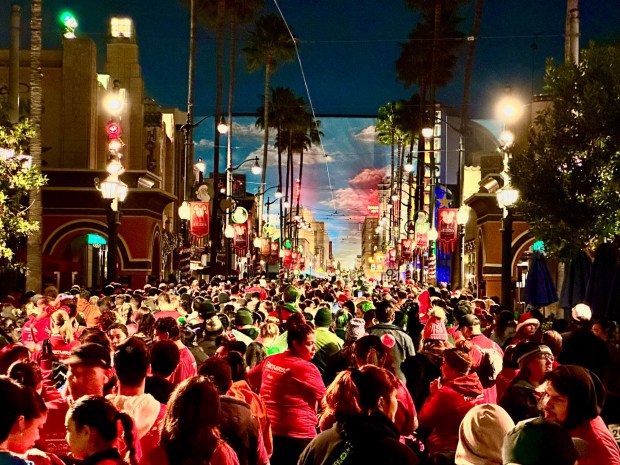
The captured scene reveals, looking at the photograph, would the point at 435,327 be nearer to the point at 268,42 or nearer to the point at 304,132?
the point at 268,42

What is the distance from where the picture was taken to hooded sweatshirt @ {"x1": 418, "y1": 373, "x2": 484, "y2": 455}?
269 inches

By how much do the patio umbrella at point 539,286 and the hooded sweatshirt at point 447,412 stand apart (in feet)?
43.3

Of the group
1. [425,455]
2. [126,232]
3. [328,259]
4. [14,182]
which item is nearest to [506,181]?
[14,182]

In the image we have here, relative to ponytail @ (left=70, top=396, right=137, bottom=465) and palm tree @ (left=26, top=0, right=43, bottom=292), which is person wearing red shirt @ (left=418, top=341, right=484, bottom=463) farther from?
palm tree @ (left=26, top=0, right=43, bottom=292)

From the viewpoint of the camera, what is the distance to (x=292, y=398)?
25.2ft

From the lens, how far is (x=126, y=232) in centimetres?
3897

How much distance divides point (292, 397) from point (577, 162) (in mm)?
13851

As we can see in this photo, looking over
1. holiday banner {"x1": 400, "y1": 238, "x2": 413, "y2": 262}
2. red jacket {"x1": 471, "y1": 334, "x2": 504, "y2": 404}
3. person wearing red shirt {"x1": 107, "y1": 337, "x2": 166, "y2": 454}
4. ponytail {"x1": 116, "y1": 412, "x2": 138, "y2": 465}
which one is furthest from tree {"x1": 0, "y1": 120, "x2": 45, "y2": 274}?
holiday banner {"x1": 400, "y1": 238, "x2": 413, "y2": 262}

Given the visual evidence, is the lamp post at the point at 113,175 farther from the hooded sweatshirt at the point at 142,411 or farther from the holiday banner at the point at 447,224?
the holiday banner at the point at 447,224

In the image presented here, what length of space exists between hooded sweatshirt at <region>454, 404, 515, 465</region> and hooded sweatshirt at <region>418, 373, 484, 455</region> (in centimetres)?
145

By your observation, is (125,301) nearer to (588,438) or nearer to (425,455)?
(425,455)

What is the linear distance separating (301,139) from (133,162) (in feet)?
157

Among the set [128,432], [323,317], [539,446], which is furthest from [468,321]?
[539,446]

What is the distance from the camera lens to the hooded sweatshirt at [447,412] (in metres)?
6.83
